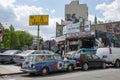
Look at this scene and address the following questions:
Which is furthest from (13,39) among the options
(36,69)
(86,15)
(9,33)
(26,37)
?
(36,69)

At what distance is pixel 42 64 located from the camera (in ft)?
63.5

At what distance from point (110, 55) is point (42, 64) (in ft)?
28.5

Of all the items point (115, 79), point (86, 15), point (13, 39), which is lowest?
point (115, 79)

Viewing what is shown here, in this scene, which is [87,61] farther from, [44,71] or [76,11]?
[76,11]

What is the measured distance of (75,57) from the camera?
77.1 ft

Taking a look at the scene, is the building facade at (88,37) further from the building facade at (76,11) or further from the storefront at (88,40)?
the building facade at (76,11)

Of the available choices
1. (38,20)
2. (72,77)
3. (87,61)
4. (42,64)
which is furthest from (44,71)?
(38,20)

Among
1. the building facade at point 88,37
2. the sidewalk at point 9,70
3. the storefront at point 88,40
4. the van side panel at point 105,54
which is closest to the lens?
the sidewalk at point 9,70

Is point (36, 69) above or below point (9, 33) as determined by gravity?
below

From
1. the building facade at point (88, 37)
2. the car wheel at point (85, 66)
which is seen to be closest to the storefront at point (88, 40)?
the building facade at point (88, 37)

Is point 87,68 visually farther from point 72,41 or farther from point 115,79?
point 72,41

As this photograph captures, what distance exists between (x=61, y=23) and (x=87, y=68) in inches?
2485

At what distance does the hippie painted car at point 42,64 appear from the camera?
19.0 m

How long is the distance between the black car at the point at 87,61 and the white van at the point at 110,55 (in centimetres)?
142
